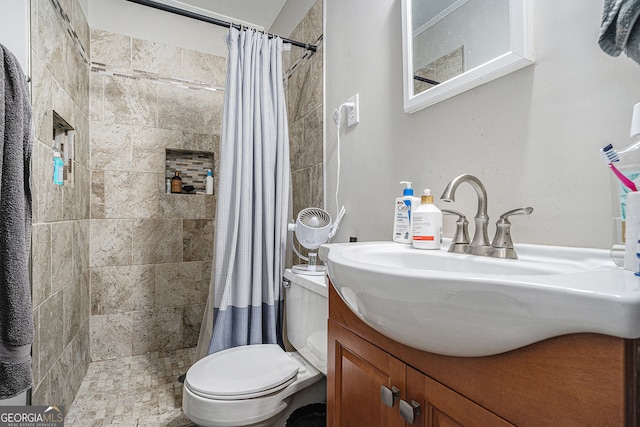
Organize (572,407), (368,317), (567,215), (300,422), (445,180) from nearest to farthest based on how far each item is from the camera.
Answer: (572,407)
(368,317)
(567,215)
(445,180)
(300,422)

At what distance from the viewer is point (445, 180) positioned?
0.99 metres

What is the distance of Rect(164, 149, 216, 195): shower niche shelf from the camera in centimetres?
249

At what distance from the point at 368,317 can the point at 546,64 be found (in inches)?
27.7

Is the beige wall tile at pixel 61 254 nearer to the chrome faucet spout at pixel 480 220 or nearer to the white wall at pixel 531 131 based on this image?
the white wall at pixel 531 131

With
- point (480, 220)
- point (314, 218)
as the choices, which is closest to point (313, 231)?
point (314, 218)

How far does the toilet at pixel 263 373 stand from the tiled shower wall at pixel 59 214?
0.69 meters

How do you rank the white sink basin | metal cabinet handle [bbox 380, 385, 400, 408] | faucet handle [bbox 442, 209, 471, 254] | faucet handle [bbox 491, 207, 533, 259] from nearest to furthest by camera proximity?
the white sink basin
metal cabinet handle [bbox 380, 385, 400, 408]
faucet handle [bbox 491, 207, 533, 259]
faucet handle [bbox 442, 209, 471, 254]

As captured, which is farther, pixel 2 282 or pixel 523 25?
pixel 2 282

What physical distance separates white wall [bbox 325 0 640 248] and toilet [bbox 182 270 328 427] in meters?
0.40

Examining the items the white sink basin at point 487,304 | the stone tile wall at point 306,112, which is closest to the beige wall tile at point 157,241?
the stone tile wall at point 306,112

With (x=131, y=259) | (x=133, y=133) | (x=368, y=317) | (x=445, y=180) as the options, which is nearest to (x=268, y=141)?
(x=445, y=180)

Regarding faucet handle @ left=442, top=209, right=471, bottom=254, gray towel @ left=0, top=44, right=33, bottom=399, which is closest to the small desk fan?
faucet handle @ left=442, top=209, right=471, bottom=254

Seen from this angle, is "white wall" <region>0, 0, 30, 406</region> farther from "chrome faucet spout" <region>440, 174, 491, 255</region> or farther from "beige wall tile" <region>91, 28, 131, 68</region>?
"chrome faucet spout" <region>440, 174, 491, 255</region>

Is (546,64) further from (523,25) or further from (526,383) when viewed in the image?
(526,383)
